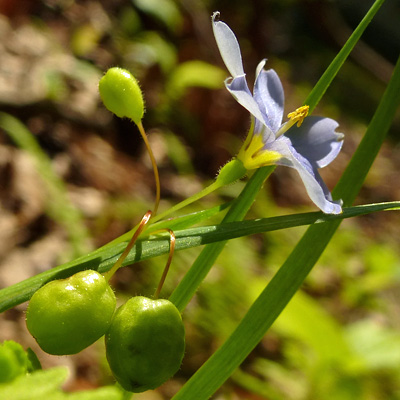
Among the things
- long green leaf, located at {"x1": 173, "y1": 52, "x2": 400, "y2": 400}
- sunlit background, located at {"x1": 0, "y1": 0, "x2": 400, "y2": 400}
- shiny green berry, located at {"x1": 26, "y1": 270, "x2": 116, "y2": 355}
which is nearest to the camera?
shiny green berry, located at {"x1": 26, "y1": 270, "x2": 116, "y2": 355}

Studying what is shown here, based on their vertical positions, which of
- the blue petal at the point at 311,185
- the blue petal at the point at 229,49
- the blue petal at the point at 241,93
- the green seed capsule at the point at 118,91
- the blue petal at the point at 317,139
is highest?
the blue petal at the point at 229,49

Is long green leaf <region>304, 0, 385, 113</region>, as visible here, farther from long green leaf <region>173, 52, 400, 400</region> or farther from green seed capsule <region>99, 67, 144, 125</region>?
green seed capsule <region>99, 67, 144, 125</region>

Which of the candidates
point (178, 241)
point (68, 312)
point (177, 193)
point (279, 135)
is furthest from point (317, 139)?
point (177, 193)

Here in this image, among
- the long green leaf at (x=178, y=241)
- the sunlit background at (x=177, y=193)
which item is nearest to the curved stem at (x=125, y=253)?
the long green leaf at (x=178, y=241)

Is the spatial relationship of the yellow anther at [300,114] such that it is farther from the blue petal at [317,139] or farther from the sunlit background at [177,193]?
the sunlit background at [177,193]

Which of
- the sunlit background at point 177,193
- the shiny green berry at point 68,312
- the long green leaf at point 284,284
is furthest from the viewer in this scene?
the sunlit background at point 177,193

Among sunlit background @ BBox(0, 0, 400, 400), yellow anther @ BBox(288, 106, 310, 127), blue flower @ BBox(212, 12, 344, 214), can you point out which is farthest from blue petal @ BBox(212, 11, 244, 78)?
sunlit background @ BBox(0, 0, 400, 400)

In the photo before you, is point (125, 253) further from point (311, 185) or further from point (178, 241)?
point (311, 185)
